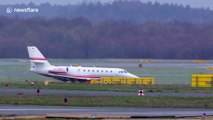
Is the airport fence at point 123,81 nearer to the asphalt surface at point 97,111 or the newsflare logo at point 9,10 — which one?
the asphalt surface at point 97,111

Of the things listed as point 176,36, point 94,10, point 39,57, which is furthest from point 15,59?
point 39,57

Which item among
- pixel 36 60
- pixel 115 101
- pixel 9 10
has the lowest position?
pixel 115 101

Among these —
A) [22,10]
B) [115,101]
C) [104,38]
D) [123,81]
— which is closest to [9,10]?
[22,10]

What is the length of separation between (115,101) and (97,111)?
5.06 meters

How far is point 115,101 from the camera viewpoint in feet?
112

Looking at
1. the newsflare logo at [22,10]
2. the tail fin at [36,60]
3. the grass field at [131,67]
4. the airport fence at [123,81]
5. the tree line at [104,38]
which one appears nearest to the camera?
the airport fence at [123,81]

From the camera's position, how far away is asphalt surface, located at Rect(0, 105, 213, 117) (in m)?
28.2

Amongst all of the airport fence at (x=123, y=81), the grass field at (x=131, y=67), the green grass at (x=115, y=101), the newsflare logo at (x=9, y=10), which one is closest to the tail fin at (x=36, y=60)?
the grass field at (x=131, y=67)

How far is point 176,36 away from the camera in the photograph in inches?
3497

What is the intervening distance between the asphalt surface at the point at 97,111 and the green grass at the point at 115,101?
1.49 metres

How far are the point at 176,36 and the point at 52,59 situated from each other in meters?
15.3

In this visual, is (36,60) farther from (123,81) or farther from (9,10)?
(9,10)

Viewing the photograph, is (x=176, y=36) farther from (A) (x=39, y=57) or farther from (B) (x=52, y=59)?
(A) (x=39, y=57)

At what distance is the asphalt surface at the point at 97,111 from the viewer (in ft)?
92.7
